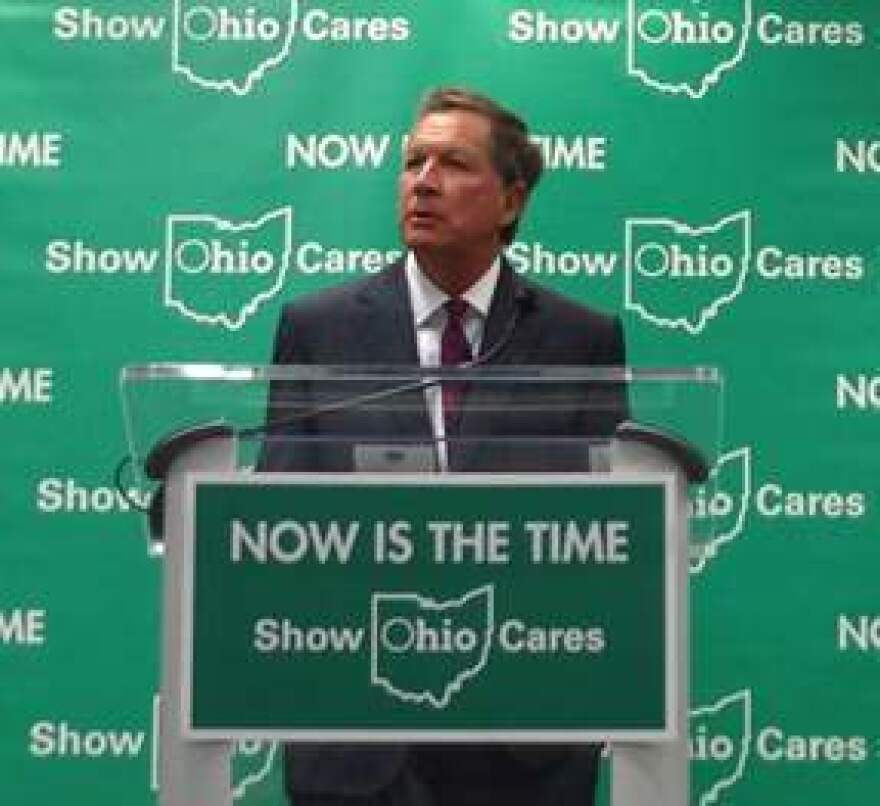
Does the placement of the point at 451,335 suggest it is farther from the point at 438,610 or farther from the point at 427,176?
the point at 438,610

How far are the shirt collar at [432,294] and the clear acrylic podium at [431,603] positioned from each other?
62 cm

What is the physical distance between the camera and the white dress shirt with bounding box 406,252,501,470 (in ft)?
5.75

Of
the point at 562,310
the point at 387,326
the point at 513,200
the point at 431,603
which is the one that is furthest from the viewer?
the point at 513,200

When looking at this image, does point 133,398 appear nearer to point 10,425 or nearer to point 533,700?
point 533,700

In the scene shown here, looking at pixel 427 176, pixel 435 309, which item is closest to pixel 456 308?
pixel 435 309

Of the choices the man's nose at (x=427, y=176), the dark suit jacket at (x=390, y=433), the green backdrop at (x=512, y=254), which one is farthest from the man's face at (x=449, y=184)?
the green backdrop at (x=512, y=254)

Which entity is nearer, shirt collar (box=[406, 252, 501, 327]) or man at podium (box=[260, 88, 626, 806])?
man at podium (box=[260, 88, 626, 806])

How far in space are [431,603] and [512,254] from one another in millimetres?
2085

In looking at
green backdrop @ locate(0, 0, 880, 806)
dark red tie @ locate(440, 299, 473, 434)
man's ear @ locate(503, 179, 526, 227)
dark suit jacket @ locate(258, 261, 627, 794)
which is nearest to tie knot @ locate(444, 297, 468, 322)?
dark red tie @ locate(440, 299, 473, 434)

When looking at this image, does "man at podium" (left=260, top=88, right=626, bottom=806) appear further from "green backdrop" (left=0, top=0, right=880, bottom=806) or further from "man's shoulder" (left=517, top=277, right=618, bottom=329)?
"green backdrop" (left=0, top=0, right=880, bottom=806)

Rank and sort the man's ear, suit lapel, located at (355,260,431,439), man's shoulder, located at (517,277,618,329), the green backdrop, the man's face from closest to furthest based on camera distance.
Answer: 1. suit lapel, located at (355,260,431,439)
2. man's shoulder, located at (517,277,618,329)
3. the man's face
4. the man's ear
5. the green backdrop

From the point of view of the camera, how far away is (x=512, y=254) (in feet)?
10.5

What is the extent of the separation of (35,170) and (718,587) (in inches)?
60.5

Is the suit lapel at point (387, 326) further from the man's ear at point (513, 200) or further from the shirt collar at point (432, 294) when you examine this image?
the man's ear at point (513, 200)
